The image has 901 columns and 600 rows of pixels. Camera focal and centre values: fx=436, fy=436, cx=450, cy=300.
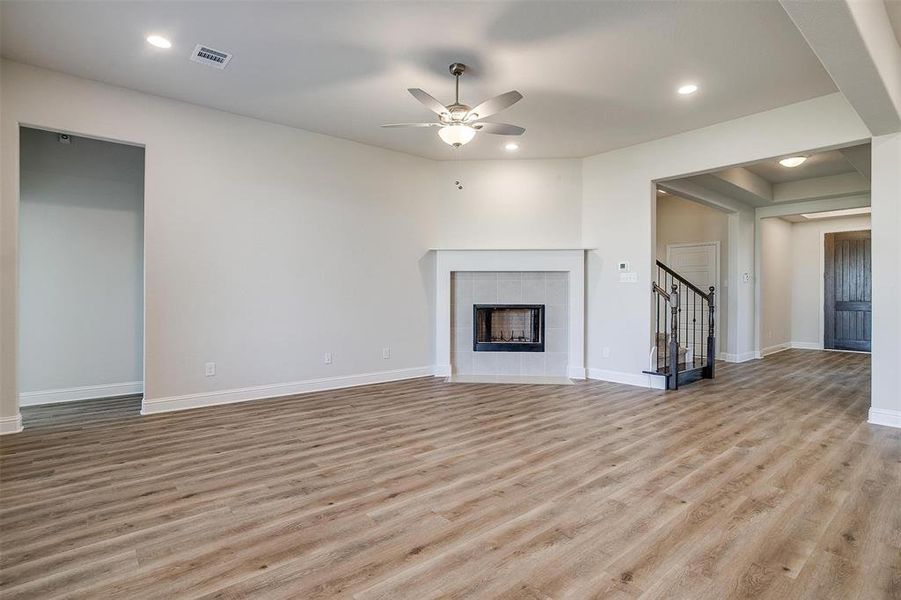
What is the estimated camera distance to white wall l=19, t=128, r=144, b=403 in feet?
14.7

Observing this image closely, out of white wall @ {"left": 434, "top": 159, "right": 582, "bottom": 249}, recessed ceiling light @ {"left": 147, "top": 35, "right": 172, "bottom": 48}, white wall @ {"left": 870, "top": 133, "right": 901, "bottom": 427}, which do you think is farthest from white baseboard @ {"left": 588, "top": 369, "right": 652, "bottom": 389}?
recessed ceiling light @ {"left": 147, "top": 35, "right": 172, "bottom": 48}

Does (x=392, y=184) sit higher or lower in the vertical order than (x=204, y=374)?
higher

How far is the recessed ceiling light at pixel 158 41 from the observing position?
3195 millimetres

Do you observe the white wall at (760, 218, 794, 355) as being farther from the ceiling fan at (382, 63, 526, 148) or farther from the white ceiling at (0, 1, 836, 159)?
the ceiling fan at (382, 63, 526, 148)

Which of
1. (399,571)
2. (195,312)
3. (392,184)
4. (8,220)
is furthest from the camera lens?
(392,184)

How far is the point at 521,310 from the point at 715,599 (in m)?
4.67

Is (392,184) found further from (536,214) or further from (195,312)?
(195,312)

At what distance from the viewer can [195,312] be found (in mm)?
4352

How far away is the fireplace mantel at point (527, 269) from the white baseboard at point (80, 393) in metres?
3.64

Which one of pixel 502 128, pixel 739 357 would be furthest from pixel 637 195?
pixel 739 357

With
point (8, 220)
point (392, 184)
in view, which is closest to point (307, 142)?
point (392, 184)

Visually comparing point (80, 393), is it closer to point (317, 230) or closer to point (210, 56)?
point (317, 230)

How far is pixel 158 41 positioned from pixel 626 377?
5823 mm

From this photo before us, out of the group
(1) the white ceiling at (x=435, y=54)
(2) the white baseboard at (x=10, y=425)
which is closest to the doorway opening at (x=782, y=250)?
(1) the white ceiling at (x=435, y=54)
